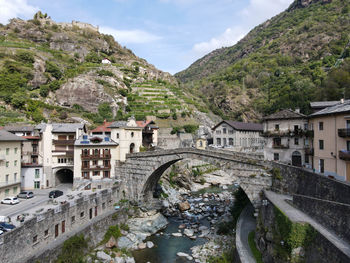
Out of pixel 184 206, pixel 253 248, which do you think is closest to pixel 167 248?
pixel 253 248

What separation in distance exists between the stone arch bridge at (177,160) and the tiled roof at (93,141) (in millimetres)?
3584

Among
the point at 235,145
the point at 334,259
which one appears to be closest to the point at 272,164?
the point at 334,259

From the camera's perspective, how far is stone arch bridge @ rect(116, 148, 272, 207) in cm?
2373

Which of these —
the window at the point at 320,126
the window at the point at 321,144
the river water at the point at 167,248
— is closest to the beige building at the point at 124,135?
the river water at the point at 167,248

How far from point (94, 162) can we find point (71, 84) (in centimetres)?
4087

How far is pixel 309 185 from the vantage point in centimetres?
1794

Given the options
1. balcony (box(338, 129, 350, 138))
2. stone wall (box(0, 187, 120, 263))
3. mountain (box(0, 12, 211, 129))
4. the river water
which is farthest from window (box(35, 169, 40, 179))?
balcony (box(338, 129, 350, 138))

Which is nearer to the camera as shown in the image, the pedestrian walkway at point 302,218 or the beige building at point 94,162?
the pedestrian walkway at point 302,218

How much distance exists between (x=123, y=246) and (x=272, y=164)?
17.9 m

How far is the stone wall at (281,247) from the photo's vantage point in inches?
425

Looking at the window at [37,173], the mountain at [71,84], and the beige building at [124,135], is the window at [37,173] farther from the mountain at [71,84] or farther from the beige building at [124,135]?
the mountain at [71,84]

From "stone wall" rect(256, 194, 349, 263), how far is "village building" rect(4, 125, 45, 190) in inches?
1229

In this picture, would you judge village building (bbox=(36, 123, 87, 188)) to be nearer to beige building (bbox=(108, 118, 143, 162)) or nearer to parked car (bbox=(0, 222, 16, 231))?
beige building (bbox=(108, 118, 143, 162))

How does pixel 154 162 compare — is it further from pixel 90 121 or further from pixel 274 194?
pixel 90 121
